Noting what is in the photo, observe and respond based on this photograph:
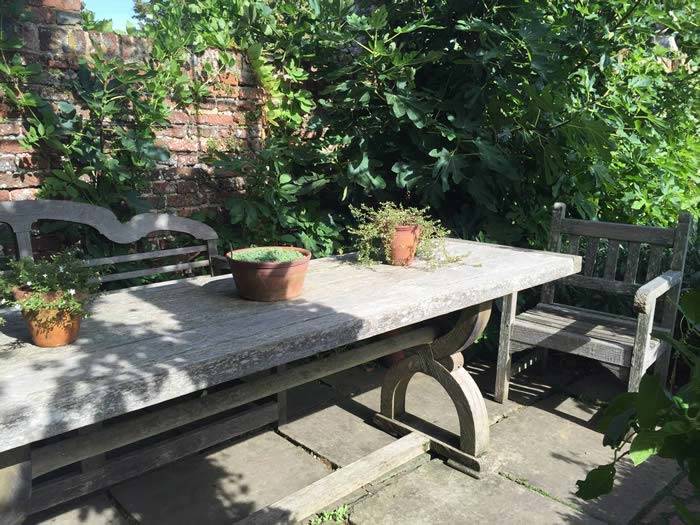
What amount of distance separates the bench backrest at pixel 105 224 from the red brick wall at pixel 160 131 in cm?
31

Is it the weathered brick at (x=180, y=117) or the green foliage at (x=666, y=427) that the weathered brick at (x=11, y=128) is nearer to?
the weathered brick at (x=180, y=117)

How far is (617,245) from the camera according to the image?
3186mm

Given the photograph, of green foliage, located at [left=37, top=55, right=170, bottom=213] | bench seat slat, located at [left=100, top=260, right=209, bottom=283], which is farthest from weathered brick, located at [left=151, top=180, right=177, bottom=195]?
bench seat slat, located at [left=100, top=260, right=209, bottom=283]

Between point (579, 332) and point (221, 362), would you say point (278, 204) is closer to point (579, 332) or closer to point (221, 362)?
point (579, 332)

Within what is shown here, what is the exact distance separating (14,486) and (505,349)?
2482 millimetres

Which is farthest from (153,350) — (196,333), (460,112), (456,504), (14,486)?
(460,112)

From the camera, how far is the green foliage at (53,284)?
142 cm

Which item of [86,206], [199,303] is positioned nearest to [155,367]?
[199,303]

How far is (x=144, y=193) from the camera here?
2.96 meters

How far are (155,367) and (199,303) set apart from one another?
594 millimetres

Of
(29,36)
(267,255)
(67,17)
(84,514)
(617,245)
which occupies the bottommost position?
(84,514)

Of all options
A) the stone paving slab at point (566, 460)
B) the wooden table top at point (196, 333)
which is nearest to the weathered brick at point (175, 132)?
the wooden table top at point (196, 333)

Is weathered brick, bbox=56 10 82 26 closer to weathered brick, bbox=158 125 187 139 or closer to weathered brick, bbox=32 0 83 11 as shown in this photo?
weathered brick, bbox=32 0 83 11

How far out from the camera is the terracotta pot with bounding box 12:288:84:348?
1.43 m
